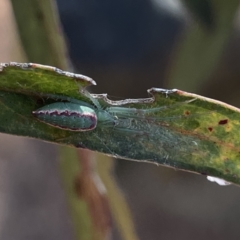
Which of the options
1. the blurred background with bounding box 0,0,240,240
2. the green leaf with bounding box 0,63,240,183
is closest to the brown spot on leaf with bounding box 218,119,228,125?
the green leaf with bounding box 0,63,240,183

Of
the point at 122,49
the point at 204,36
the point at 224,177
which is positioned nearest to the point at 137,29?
the point at 122,49

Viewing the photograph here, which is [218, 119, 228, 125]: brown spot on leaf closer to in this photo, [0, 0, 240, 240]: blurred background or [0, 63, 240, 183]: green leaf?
[0, 63, 240, 183]: green leaf

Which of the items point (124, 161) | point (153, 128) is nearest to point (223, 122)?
point (153, 128)

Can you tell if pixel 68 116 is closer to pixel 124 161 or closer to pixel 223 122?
pixel 223 122

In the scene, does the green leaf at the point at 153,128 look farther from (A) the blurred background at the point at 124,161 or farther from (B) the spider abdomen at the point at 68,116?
(A) the blurred background at the point at 124,161

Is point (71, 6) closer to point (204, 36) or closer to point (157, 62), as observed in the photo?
point (157, 62)

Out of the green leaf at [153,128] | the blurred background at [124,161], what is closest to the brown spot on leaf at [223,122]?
the green leaf at [153,128]
